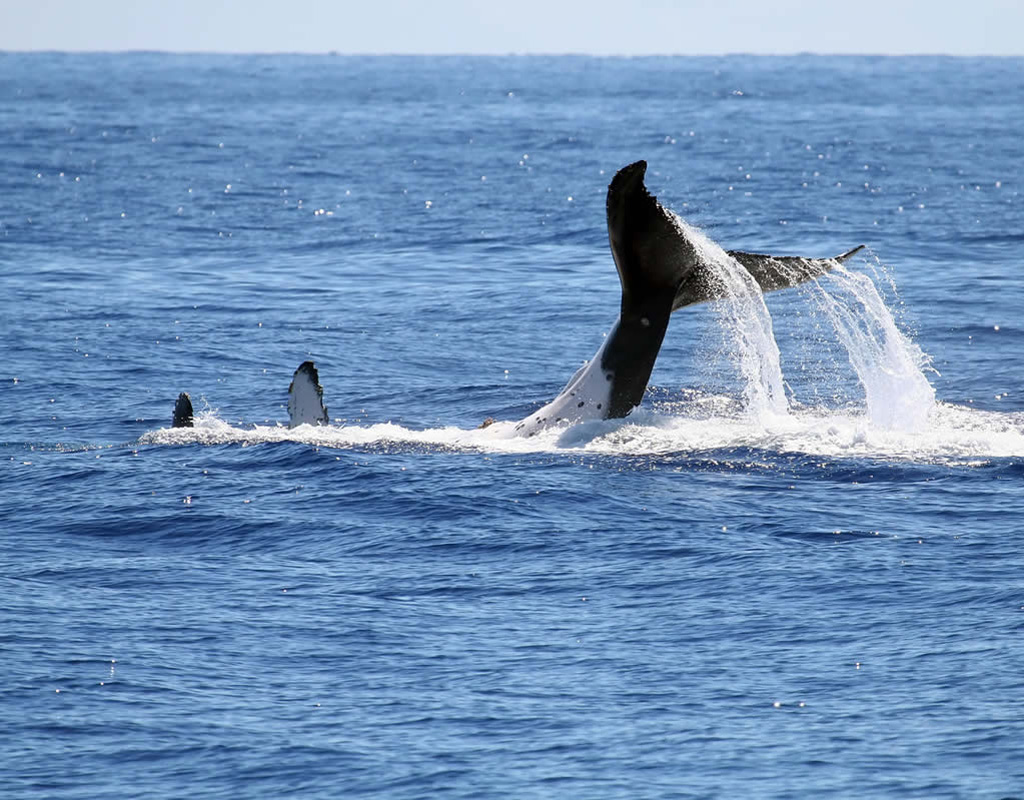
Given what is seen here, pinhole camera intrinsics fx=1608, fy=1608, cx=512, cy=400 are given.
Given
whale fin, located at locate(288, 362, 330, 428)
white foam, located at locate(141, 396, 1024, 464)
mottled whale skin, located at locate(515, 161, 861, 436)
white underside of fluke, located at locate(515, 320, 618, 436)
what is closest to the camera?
mottled whale skin, located at locate(515, 161, 861, 436)

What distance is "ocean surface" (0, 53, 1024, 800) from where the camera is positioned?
985cm

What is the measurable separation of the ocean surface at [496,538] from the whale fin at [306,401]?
28 cm

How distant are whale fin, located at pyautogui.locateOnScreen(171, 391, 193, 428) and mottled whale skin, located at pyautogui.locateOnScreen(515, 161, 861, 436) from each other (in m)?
3.89

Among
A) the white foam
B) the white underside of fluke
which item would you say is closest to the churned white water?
the white foam

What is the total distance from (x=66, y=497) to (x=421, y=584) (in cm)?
468

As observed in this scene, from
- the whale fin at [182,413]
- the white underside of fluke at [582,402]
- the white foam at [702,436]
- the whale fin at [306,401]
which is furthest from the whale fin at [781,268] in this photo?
the whale fin at [182,413]

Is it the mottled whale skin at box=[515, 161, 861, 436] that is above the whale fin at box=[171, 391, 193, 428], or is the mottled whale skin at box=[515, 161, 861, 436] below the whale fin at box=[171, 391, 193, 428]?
above

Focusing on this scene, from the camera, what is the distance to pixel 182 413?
18.4 meters

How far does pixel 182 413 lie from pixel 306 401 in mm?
1484

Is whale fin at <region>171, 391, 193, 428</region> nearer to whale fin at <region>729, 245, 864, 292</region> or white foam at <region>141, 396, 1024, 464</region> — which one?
white foam at <region>141, 396, 1024, 464</region>

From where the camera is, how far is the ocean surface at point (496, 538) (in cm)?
985

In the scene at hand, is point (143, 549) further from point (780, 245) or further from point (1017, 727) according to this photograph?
point (780, 245)

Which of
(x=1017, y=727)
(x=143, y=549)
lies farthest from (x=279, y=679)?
(x=1017, y=727)

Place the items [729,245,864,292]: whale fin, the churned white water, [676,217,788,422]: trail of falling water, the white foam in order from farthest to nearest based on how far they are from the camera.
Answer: the white foam → the churned white water → [676,217,788,422]: trail of falling water → [729,245,864,292]: whale fin
